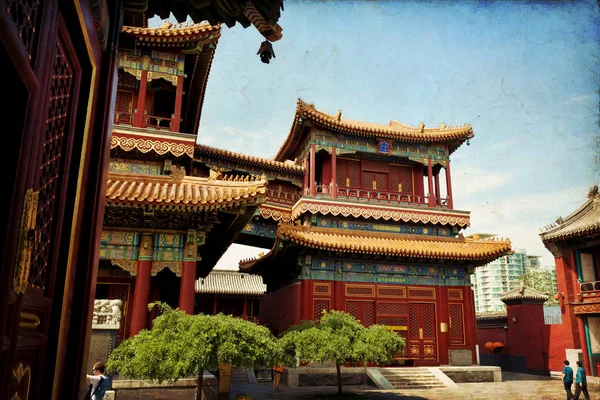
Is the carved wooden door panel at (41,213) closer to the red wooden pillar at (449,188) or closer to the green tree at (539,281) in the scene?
the red wooden pillar at (449,188)

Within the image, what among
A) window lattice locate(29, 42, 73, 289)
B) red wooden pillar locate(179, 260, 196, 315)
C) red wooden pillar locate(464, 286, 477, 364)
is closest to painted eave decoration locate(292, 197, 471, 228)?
red wooden pillar locate(464, 286, 477, 364)

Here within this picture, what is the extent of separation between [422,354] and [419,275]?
3.17 m

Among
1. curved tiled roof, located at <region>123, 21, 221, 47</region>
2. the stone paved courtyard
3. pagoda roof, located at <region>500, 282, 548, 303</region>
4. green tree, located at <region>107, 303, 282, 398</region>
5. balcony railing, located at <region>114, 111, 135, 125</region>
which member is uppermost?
curved tiled roof, located at <region>123, 21, 221, 47</region>

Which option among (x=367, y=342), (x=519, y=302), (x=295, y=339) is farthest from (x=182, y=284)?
(x=519, y=302)

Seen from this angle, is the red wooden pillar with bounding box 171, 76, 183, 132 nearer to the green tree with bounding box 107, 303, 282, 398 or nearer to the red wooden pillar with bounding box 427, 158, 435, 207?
the green tree with bounding box 107, 303, 282, 398

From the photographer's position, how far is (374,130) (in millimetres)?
21922

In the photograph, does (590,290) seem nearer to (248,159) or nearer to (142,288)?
(248,159)

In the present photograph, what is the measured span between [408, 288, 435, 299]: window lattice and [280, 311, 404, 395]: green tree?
21.1ft

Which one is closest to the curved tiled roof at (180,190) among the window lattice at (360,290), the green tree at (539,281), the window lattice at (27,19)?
the window lattice at (27,19)

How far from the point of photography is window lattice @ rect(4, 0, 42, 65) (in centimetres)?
214

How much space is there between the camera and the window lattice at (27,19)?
2.14 metres

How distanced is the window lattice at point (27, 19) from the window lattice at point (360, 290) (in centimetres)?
1754

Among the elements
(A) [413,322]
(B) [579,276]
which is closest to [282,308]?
(A) [413,322]

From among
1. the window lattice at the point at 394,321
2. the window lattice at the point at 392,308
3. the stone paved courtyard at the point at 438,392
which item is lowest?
the stone paved courtyard at the point at 438,392
